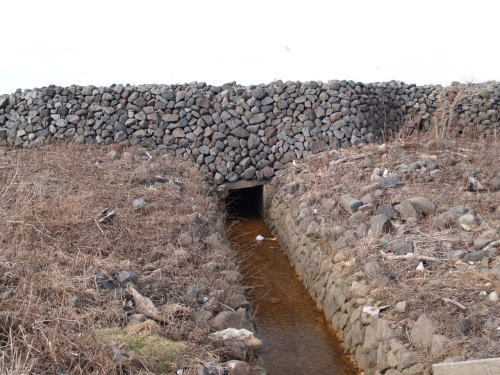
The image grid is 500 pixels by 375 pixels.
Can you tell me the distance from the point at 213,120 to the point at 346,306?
22.1 feet

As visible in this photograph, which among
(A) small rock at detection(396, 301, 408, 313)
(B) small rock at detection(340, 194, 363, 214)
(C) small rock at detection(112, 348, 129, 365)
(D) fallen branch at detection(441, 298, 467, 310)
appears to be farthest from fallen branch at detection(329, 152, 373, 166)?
(C) small rock at detection(112, 348, 129, 365)

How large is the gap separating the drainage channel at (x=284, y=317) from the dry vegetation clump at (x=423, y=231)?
0.88m

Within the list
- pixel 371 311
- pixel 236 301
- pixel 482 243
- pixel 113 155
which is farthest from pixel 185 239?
pixel 113 155

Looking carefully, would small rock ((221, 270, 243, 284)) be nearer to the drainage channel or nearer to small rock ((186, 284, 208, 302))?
the drainage channel

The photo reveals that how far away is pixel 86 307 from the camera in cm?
433

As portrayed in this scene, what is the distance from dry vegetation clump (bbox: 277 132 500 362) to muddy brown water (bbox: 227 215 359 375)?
0.88 metres

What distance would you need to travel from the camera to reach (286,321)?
6.76m

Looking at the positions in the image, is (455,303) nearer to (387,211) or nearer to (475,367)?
(475,367)

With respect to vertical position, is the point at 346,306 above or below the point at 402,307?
below

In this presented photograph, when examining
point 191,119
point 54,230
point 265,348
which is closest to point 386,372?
point 265,348

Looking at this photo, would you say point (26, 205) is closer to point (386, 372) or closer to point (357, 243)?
point (357, 243)

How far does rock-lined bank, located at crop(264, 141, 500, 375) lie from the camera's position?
4.54 m

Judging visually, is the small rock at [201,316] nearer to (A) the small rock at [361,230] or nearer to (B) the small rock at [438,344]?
(B) the small rock at [438,344]

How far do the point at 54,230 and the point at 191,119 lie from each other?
619 cm
